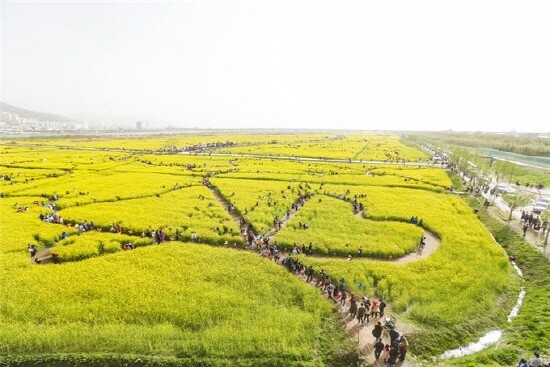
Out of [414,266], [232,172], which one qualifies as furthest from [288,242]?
[232,172]

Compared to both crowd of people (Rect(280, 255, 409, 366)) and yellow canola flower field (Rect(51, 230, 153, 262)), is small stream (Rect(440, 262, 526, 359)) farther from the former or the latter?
yellow canola flower field (Rect(51, 230, 153, 262))

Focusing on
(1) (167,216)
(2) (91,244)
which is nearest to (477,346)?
(2) (91,244)

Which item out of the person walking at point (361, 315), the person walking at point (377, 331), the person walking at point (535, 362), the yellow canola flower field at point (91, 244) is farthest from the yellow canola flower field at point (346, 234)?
the person walking at point (535, 362)

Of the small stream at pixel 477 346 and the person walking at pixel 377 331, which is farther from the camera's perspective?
the small stream at pixel 477 346

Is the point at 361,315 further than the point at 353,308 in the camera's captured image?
No

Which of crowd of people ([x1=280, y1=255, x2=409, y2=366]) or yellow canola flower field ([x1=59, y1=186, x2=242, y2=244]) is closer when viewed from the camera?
crowd of people ([x1=280, y1=255, x2=409, y2=366])

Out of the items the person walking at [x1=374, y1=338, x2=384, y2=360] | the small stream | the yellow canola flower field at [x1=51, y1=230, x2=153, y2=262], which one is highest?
the yellow canola flower field at [x1=51, y1=230, x2=153, y2=262]

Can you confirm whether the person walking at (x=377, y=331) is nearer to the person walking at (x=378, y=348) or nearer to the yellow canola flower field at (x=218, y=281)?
the person walking at (x=378, y=348)

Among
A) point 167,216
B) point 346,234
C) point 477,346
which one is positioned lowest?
point 477,346

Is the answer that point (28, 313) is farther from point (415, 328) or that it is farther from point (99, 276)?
point (415, 328)

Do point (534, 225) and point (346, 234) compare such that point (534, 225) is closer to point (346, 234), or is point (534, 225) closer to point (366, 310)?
point (346, 234)

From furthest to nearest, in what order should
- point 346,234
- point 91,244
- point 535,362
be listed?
point 346,234 < point 91,244 < point 535,362

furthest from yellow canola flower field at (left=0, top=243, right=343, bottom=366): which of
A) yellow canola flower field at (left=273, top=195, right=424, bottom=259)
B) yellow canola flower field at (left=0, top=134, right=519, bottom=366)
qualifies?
yellow canola flower field at (left=273, top=195, right=424, bottom=259)
